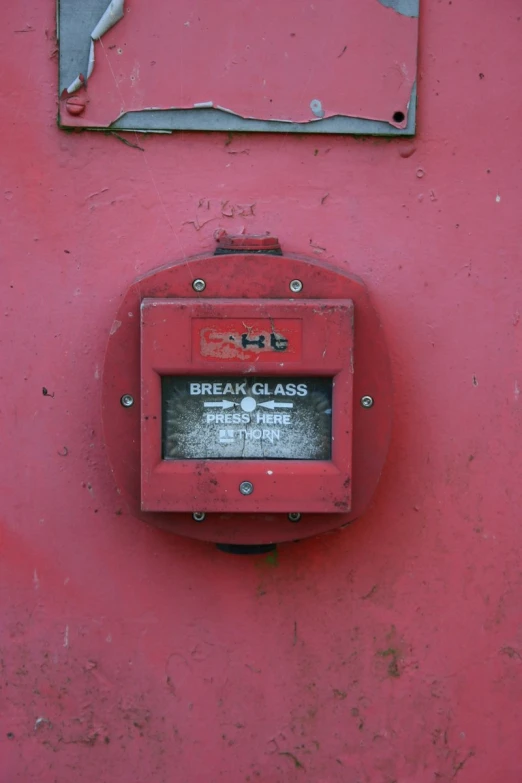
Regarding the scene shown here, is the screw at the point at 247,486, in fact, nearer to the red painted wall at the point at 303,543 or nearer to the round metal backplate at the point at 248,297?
the round metal backplate at the point at 248,297

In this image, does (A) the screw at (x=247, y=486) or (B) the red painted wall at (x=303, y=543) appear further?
(B) the red painted wall at (x=303, y=543)

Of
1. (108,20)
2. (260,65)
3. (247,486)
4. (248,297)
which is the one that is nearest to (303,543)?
(247,486)

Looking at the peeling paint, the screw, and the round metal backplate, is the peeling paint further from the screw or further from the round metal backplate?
the screw

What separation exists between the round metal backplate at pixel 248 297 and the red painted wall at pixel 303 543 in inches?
3.5

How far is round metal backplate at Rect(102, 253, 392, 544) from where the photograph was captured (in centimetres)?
109

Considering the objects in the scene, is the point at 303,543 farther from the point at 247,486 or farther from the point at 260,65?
the point at 260,65

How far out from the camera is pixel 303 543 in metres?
1.21

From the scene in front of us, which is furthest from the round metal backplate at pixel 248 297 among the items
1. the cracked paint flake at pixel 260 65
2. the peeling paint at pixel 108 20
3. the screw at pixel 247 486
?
the peeling paint at pixel 108 20

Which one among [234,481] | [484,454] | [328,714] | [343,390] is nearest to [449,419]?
[484,454]

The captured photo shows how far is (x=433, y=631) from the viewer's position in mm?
1211

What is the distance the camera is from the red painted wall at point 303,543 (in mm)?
1168

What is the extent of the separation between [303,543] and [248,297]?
409mm

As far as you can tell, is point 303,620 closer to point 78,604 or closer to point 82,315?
point 78,604

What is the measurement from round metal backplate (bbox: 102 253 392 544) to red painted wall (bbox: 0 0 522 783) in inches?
3.5
